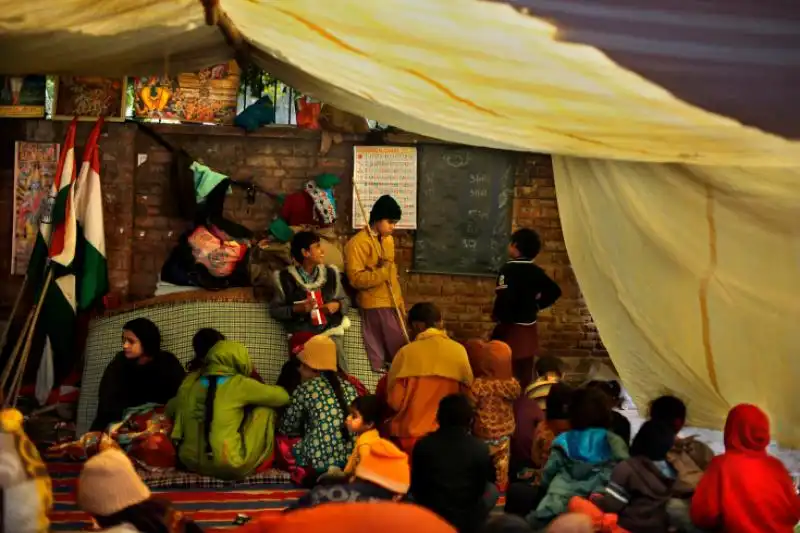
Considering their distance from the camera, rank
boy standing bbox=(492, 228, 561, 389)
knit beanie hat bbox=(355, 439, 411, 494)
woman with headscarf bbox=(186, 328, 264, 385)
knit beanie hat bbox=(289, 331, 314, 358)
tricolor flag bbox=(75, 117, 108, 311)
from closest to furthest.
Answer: knit beanie hat bbox=(355, 439, 411, 494)
woman with headscarf bbox=(186, 328, 264, 385)
knit beanie hat bbox=(289, 331, 314, 358)
boy standing bbox=(492, 228, 561, 389)
tricolor flag bbox=(75, 117, 108, 311)

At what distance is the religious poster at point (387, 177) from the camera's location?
7.18 meters

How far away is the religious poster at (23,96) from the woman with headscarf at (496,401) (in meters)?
3.76

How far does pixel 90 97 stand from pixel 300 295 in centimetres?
217

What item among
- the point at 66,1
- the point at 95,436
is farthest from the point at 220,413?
the point at 66,1

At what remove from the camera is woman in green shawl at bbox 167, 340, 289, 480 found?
16.6 feet

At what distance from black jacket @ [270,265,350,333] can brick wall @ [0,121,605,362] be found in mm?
962

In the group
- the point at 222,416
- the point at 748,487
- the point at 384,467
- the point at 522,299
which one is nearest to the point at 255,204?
the point at 522,299

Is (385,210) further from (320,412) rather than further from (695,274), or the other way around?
(695,274)

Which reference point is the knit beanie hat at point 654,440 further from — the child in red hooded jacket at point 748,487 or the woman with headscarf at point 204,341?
the woman with headscarf at point 204,341

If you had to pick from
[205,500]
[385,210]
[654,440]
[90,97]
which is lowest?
[205,500]

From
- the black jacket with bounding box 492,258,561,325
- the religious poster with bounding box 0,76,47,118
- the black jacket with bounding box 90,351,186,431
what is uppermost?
the religious poster with bounding box 0,76,47,118

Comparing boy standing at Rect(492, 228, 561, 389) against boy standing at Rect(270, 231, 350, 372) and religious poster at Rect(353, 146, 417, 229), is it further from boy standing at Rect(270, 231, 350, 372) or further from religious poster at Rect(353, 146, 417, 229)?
religious poster at Rect(353, 146, 417, 229)

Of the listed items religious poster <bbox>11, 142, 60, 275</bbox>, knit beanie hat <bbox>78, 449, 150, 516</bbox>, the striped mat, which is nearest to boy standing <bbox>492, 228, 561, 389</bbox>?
the striped mat

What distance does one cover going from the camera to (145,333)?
554 cm
